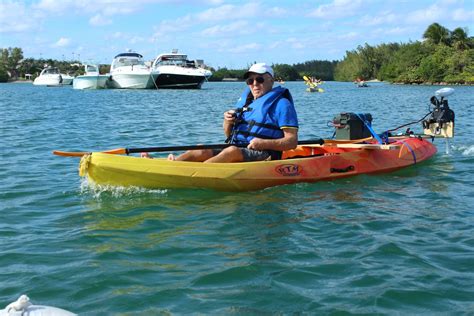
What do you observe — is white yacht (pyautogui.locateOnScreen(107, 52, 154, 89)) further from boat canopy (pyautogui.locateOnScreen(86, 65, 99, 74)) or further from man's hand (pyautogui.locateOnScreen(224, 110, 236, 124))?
man's hand (pyautogui.locateOnScreen(224, 110, 236, 124))

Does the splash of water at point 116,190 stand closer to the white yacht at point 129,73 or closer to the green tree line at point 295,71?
the white yacht at point 129,73

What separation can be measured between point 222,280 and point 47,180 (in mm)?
4932

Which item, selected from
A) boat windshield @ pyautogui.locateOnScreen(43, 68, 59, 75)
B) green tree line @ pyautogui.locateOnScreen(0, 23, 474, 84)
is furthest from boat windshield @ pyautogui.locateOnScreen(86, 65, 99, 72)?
boat windshield @ pyautogui.locateOnScreen(43, 68, 59, 75)

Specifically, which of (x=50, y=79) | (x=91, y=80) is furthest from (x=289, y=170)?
(x=50, y=79)

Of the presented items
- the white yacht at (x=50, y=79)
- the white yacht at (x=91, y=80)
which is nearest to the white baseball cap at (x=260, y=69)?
the white yacht at (x=91, y=80)

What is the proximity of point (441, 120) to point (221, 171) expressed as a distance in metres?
4.99

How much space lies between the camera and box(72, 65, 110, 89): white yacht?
61206 millimetres

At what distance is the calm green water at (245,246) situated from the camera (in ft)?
13.7

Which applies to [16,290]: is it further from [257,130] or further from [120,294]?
[257,130]

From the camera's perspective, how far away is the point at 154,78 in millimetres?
54312

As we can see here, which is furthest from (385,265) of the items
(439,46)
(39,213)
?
(439,46)

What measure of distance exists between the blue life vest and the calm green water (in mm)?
757

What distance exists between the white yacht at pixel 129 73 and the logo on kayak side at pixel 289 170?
47585mm

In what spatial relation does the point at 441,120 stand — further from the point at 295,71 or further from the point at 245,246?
the point at 295,71
